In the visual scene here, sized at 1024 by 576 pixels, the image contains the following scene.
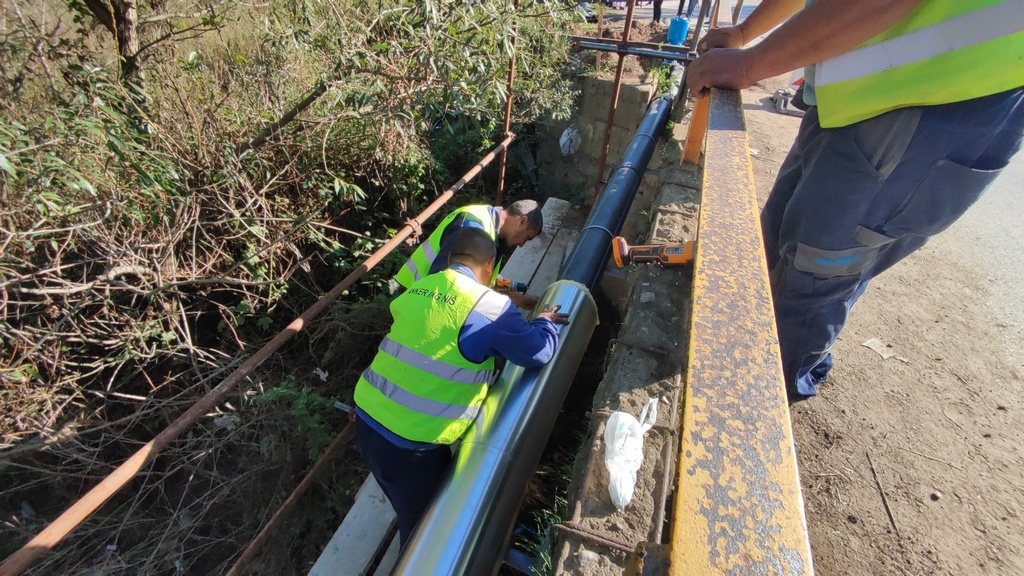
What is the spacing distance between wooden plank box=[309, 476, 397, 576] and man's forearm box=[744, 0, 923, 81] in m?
2.71

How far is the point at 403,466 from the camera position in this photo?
2.18 m

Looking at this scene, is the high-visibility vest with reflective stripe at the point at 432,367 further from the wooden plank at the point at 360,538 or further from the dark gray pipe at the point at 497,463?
the wooden plank at the point at 360,538

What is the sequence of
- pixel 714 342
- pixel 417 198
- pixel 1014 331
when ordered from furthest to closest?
pixel 417 198 → pixel 1014 331 → pixel 714 342

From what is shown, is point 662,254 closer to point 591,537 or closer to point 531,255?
point 591,537

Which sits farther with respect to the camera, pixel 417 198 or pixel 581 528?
pixel 417 198

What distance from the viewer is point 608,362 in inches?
80.0

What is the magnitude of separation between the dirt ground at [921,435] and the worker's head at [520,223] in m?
1.76

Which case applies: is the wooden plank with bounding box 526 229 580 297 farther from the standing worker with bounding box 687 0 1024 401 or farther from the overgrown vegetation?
the standing worker with bounding box 687 0 1024 401

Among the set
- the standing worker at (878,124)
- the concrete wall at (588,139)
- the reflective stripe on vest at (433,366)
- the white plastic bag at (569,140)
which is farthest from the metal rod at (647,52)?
the reflective stripe on vest at (433,366)

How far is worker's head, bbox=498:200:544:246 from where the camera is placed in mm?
2963

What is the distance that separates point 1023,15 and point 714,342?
4.05 ft

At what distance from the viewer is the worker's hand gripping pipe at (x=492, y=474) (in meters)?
1.64

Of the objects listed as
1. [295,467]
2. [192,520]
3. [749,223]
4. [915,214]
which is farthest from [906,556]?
[192,520]

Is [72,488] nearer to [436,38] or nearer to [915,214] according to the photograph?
[436,38]
